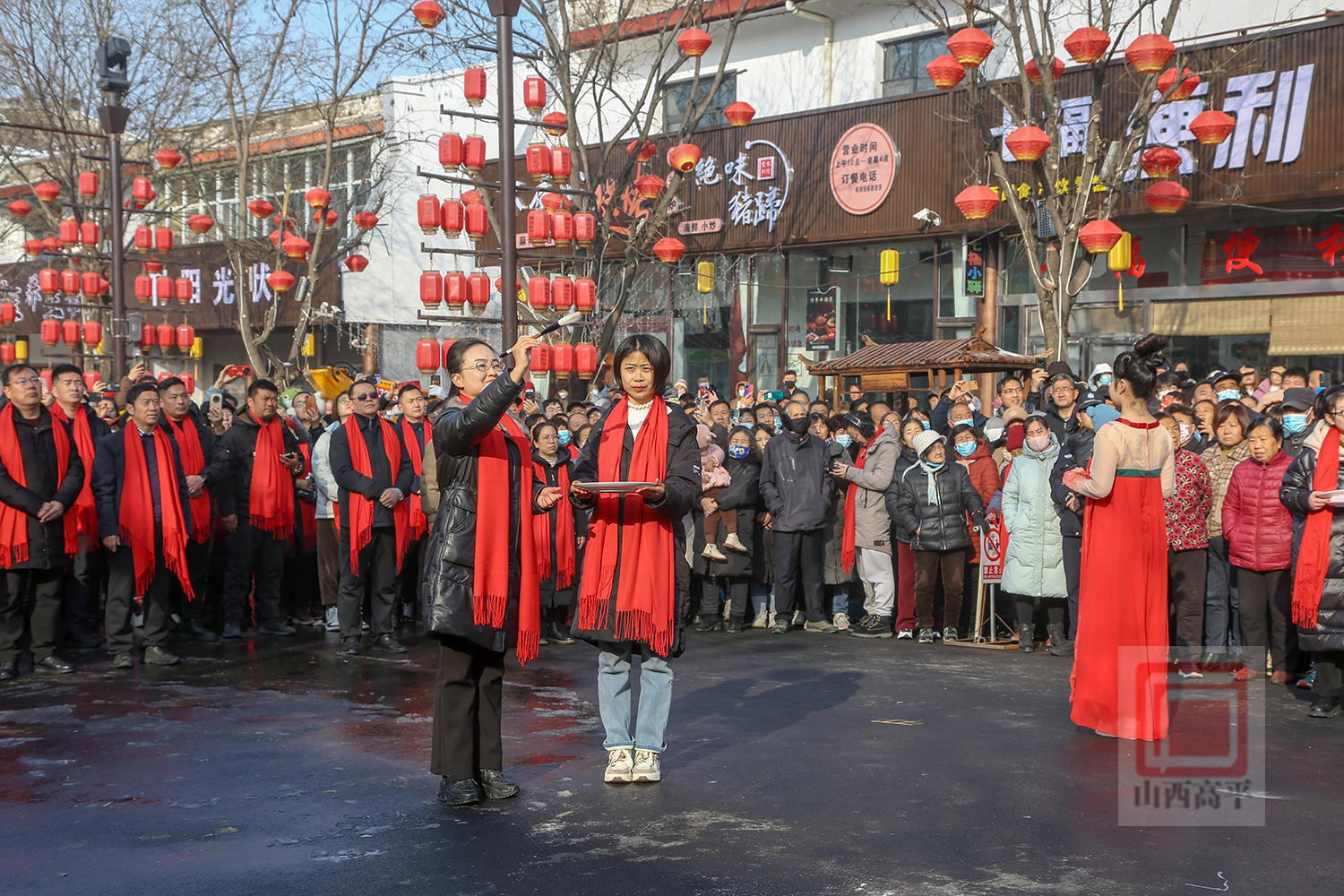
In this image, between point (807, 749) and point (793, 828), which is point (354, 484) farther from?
point (793, 828)

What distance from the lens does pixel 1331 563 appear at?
7293mm

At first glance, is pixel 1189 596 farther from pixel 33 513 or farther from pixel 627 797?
pixel 33 513

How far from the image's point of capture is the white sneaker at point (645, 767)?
571 cm

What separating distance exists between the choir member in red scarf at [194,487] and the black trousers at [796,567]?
16.1 feet

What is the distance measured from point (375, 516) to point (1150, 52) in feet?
28.5

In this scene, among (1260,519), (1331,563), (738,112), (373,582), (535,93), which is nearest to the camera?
(1331,563)

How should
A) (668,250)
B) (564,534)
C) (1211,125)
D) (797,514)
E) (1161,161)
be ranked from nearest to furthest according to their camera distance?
1. (564,534)
2. (797,514)
3. (1211,125)
4. (1161,161)
5. (668,250)

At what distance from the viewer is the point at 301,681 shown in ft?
27.8

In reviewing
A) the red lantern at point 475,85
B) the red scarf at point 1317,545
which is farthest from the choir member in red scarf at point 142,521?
the red scarf at point 1317,545

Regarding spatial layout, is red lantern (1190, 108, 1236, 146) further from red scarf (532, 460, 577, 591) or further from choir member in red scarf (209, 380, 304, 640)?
choir member in red scarf (209, 380, 304, 640)

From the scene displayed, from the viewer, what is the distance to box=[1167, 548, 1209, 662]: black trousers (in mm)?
8914

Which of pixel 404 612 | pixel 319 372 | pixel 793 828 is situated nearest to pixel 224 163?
pixel 319 372

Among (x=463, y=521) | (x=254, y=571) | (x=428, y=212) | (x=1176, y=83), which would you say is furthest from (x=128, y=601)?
(x=1176, y=83)

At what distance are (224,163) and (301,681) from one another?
933 inches
